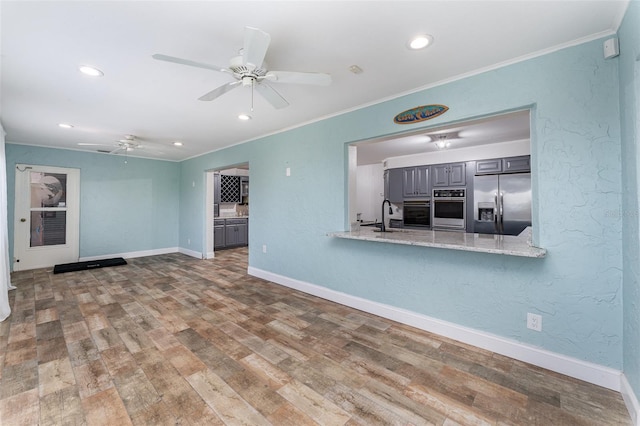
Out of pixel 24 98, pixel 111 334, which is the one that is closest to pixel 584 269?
pixel 111 334

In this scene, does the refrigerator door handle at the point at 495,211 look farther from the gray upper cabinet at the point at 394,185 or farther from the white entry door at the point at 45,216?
the white entry door at the point at 45,216

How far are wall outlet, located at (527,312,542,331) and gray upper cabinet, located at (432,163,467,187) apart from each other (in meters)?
3.59

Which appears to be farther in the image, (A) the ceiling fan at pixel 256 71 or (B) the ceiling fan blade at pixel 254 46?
(A) the ceiling fan at pixel 256 71

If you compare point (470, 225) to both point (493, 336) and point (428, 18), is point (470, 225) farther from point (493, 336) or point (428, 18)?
point (428, 18)

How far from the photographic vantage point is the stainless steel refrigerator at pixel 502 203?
4551mm

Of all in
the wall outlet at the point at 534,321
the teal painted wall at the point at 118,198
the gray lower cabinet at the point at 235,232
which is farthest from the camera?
the gray lower cabinet at the point at 235,232

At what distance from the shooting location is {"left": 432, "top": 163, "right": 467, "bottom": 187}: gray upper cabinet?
5.31m

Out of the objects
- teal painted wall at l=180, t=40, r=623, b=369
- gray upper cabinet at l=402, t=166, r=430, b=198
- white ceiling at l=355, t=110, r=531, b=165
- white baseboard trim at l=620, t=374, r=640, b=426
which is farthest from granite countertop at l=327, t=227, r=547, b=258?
gray upper cabinet at l=402, t=166, r=430, b=198

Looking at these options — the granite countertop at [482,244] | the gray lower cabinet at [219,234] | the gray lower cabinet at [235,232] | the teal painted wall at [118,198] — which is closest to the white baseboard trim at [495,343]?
the granite countertop at [482,244]

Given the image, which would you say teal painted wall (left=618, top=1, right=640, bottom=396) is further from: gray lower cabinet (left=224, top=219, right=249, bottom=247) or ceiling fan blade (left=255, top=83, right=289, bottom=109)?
gray lower cabinet (left=224, top=219, right=249, bottom=247)

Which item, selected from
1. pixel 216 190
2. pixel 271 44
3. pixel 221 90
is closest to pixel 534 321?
A: pixel 271 44

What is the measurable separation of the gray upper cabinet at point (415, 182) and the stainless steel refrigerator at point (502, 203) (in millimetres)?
976

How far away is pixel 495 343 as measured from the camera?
91.6 inches

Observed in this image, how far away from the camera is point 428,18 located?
Result: 171 cm
